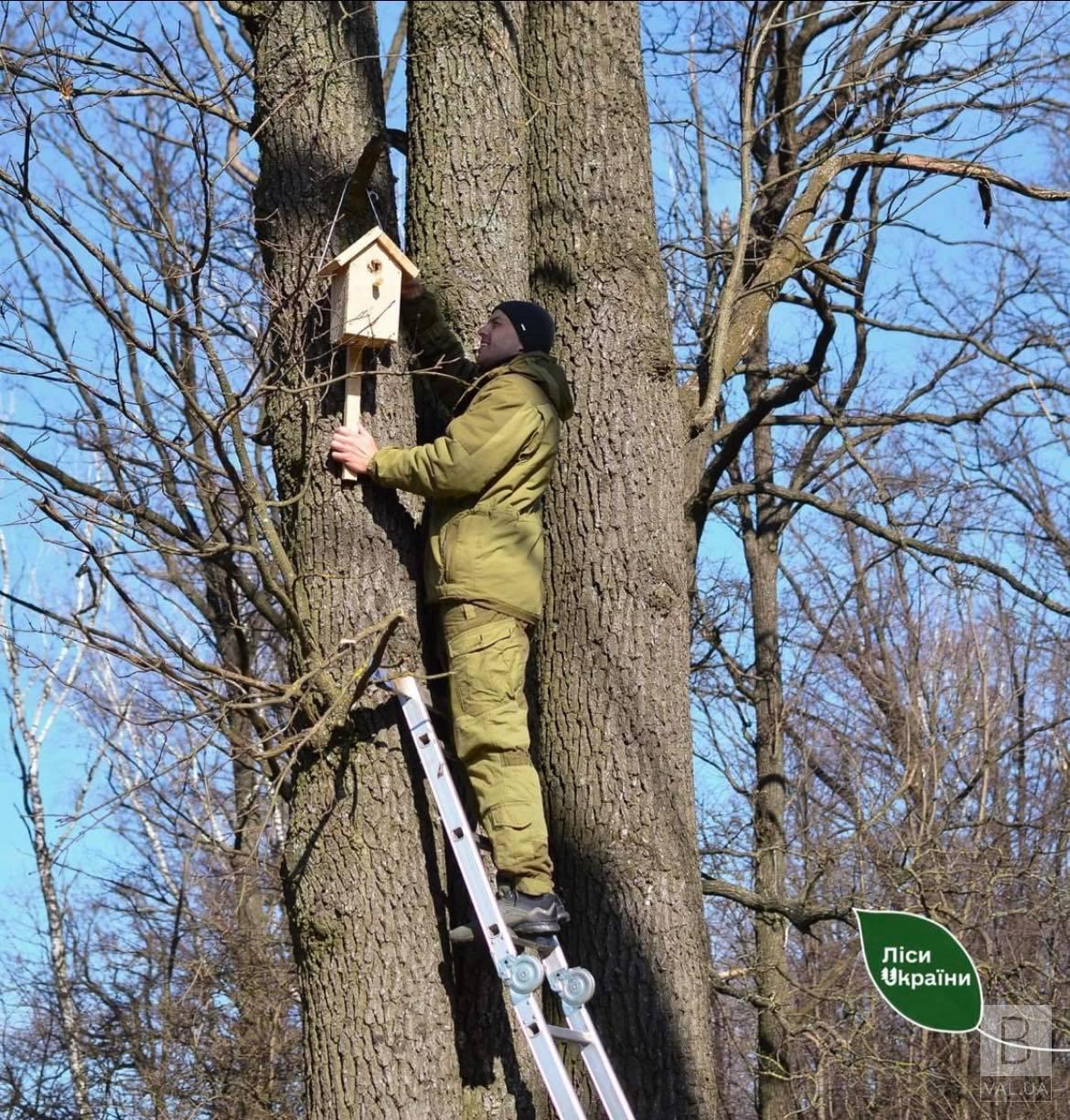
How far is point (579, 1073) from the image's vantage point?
4.10 m

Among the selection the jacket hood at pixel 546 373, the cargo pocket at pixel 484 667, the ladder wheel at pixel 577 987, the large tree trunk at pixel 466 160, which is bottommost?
the ladder wheel at pixel 577 987

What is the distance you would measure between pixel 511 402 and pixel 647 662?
37.9 inches

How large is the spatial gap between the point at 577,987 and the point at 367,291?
2.13 m

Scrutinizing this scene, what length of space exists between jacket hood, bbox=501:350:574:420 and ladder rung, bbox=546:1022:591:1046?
6.18ft

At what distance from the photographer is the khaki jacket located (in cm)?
390

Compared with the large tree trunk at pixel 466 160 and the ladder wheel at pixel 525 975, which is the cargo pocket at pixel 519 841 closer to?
the ladder wheel at pixel 525 975

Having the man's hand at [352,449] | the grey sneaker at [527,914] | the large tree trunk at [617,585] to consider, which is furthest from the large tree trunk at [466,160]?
the grey sneaker at [527,914]

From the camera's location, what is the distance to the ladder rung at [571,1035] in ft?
11.8

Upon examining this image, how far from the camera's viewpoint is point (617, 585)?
4375mm

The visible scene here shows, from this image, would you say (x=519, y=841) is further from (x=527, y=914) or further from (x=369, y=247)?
(x=369, y=247)

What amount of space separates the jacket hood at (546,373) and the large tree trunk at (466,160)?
16.5 inches

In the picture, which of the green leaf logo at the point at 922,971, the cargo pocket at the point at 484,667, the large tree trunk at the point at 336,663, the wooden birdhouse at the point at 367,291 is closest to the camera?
the large tree trunk at the point at 336,663

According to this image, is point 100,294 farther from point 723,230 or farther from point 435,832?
point 723,230

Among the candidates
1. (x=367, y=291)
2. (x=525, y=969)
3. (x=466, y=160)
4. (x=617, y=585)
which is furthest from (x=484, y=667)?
(x=466, y=160)
